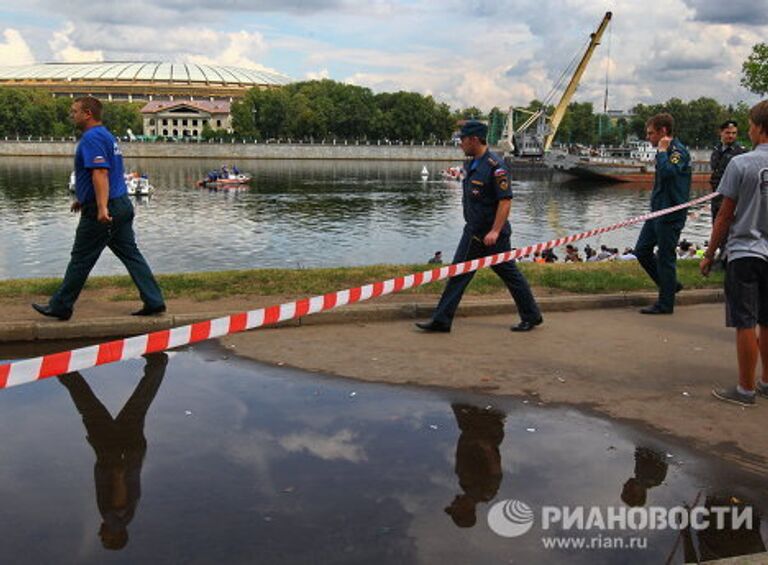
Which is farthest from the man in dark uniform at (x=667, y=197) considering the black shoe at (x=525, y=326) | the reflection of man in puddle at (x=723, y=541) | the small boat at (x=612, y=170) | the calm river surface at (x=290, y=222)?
the small boat at (x=612, y=170)

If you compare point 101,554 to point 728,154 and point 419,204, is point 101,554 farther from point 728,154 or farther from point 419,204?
point 419,204

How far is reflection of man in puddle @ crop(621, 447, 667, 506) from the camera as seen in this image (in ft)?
13.3

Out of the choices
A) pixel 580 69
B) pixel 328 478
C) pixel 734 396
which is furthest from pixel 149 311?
pixel 580 69

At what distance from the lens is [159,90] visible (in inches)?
7165

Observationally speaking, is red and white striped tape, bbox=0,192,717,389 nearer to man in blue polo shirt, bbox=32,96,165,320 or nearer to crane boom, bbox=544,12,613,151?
man in blue polo shirt, bbox=32,96,165,320

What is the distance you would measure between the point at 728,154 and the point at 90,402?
350 inches

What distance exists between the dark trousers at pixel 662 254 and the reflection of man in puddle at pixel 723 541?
4675 mm

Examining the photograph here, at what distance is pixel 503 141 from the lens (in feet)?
407

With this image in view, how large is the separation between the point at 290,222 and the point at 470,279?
3436cm

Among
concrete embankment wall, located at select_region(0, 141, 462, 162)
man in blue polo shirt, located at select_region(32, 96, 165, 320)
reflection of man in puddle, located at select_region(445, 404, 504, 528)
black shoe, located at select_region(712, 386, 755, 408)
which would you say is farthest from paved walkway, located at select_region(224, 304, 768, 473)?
concrete embankment wall, located at select_region(0, 141, 462, 162)

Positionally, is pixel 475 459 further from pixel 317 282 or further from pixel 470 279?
pixel 317 282

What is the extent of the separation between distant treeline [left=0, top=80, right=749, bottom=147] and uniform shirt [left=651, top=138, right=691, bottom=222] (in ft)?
434

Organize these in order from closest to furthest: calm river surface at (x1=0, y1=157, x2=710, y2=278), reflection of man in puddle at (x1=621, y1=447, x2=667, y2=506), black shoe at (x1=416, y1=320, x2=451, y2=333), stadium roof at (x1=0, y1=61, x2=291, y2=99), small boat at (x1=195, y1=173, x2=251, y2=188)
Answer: reflection of man in puddle at (x1=621, y1=447, x2=667, y2=506)
black shoe at (x1=416, y1=320, x2=451, y2=333)
calm river surface at (x1=0, y1=157, x2=710, y2=278)
small boat at (x1=195, y1=173, x2=251, y2=188)
stadium roof at (x1=0, y1=61, x2=291, y2=99)

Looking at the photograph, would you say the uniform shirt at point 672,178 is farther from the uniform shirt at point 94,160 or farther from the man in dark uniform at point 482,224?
the uniform shirt at point 94,160
